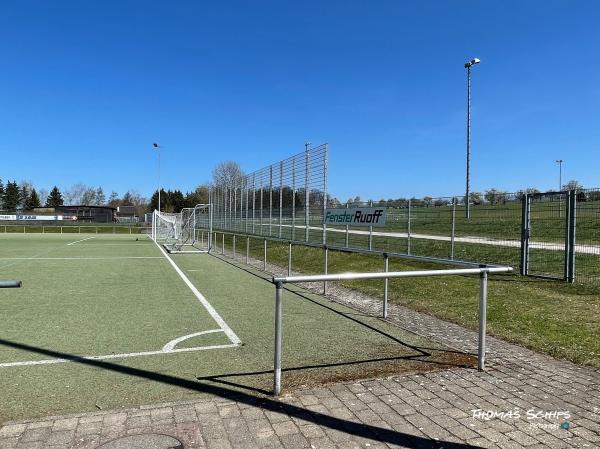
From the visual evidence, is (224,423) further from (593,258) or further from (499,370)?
(593,258)

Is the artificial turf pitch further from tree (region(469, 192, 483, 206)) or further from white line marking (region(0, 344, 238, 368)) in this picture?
tree (region(469, 192, 483, 206))

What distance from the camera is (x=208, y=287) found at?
11203 mm

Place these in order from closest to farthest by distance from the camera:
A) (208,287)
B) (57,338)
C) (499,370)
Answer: (499,370)
(57,338)
(208,287)

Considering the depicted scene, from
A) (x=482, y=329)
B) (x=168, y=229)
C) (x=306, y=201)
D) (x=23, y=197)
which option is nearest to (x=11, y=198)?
(x=23, y=197)

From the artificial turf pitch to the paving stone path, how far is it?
1.07ft

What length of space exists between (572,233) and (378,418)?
802 centimetres

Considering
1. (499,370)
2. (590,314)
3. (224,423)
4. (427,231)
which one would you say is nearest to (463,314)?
(590,314)

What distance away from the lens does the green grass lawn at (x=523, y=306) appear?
5.93 m

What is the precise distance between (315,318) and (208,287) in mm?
4267

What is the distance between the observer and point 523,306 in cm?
798

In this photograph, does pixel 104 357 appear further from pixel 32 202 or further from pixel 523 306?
pixel 32 202

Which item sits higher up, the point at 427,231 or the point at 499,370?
the point at 427,231

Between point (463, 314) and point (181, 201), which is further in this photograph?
point (181, 201)

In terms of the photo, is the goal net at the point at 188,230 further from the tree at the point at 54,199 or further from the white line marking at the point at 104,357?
the tree at the point at 54,199
